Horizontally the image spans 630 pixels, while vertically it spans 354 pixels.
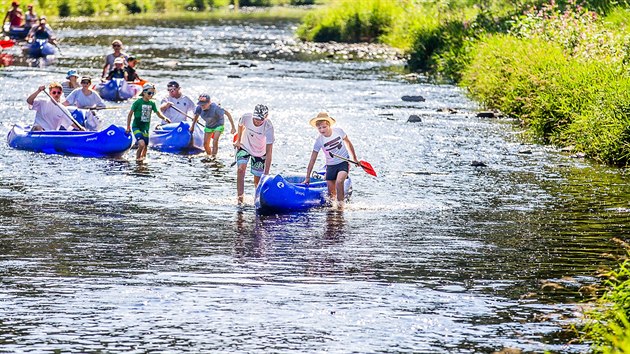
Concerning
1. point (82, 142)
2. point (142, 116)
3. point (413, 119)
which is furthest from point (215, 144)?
point (413, 119)

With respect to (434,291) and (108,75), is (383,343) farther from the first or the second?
(108,75)

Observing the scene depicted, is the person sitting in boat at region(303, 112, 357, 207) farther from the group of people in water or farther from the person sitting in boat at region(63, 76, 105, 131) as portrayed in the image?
the person sitting in boat at region(63, 76, 105, 131)

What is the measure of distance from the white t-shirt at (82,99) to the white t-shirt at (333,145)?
909 centimetres

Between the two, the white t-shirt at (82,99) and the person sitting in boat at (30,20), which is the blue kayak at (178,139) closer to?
the white t-shirt at (82,99)

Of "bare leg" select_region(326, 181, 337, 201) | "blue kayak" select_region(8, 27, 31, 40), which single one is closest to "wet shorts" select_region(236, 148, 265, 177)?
"bare leg" select_region(326, 181, 337, 201)

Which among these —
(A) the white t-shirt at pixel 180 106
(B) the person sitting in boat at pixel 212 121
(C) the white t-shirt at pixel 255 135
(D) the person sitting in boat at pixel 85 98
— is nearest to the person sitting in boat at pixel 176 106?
(A) the white t-shirt at pixel 180 106

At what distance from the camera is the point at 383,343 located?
10.4 meters

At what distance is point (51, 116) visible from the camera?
22.7 m

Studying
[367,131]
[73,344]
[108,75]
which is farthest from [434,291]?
[108,75]

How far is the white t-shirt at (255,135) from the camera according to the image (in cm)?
1695

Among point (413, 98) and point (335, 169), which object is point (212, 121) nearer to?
point (335, 169)

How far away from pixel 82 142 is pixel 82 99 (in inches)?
112

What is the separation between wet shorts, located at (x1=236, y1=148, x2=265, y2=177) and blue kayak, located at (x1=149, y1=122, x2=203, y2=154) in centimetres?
572

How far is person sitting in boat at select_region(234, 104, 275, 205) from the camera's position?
55.6 ft
